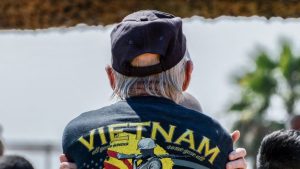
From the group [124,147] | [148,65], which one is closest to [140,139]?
[124,147]

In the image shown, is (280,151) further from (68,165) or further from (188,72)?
(68,165)

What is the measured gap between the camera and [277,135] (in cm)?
447

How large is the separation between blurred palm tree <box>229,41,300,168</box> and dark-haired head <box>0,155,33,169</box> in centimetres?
2196

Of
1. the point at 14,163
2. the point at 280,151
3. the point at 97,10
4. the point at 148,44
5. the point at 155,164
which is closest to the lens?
the point at 155,164

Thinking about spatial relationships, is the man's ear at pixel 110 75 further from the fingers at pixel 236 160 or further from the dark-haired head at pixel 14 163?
the dark-haired head at pixel 14 163

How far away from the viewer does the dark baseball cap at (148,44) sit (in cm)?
311

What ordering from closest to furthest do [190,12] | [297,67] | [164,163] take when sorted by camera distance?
1. [164,163]
2. [190,12]
3. [297,67]

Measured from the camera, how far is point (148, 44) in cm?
311

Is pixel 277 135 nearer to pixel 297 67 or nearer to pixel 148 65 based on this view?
pixel 148 65

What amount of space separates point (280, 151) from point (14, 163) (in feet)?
5.15

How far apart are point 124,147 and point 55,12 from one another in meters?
4.27

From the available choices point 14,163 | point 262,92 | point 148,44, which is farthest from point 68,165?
point 262,92

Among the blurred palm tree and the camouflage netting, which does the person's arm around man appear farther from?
the blurred palm tree

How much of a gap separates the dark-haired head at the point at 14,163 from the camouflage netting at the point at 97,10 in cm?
197
